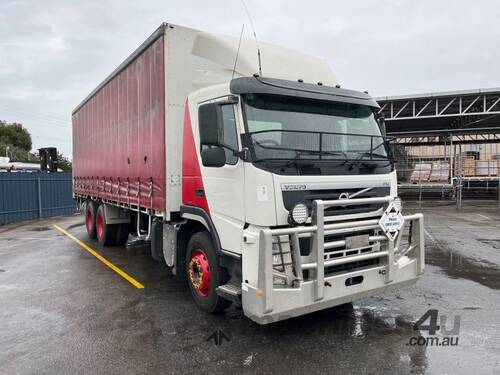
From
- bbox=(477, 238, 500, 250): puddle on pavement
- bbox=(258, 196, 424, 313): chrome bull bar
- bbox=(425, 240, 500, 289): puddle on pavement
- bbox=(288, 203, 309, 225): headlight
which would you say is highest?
bbox=(288, 203, 309, 225): headlight

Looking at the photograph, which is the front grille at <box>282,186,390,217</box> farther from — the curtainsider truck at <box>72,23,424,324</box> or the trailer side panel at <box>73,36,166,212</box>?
the trailer side panel at <box>73,36,166,212</box>

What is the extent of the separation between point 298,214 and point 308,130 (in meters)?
1.01

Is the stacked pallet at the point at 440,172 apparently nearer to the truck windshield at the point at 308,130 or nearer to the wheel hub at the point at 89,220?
the wheel hub at the point at 89,220

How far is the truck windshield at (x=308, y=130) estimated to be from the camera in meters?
4.00

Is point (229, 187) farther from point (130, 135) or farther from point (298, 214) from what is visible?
point (130, 135)

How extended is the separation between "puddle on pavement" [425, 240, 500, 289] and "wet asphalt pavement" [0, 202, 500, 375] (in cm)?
3

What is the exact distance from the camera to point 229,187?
4254mm

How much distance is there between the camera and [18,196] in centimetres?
1681

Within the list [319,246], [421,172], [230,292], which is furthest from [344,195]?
[421,172]

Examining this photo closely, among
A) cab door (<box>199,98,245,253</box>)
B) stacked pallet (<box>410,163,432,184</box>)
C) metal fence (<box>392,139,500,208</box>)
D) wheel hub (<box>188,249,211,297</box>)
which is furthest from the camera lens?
stacked pallet (<box>410,163,432,184</box>)

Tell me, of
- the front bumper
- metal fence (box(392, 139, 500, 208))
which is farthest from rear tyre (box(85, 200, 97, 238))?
metal fence (box(392, 139, 500, 208))

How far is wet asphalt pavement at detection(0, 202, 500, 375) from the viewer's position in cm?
366

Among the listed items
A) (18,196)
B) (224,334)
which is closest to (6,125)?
(18,196)

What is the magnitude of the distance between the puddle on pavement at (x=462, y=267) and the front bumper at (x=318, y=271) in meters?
2.93
